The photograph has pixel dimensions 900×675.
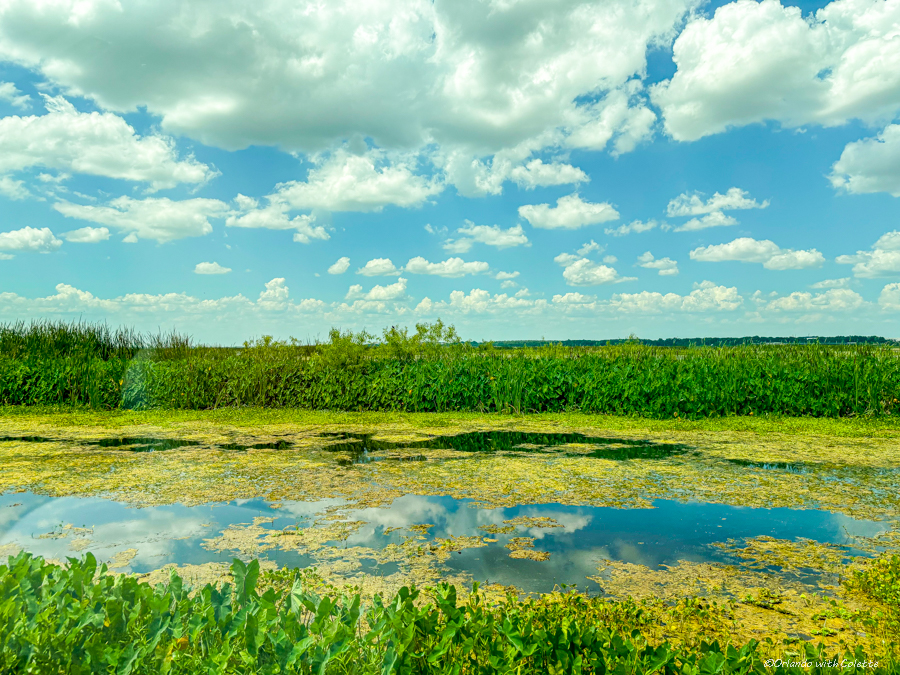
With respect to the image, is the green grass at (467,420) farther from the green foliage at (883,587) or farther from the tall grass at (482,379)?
the green foliage at (883,587)

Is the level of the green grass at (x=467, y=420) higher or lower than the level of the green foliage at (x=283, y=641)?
lower

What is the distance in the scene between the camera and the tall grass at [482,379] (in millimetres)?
10203

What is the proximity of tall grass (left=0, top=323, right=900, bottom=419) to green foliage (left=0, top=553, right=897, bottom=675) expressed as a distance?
28.5 ft

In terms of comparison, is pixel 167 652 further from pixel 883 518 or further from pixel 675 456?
pixel 675 456

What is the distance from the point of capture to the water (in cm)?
368

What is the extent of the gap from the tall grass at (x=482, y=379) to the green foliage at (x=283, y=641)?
869cm

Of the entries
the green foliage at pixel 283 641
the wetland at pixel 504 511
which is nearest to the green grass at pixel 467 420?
the wetland at pixel 504 511

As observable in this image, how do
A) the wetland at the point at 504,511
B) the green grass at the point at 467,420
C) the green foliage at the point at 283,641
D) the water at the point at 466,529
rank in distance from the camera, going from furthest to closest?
the green grass at the point at 467,420 → the water at the point at 466,529 → the wetland at the point at 504,511 → the green foliage at the point at 283,641

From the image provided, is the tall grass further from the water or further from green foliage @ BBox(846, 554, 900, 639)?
green foliage @ BBox(846, 554, 900, 639)

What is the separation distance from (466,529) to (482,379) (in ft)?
22.3

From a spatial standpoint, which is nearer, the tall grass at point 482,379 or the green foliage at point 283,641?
the green foliage at point 283,641

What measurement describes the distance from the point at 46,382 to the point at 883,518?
15.0 m

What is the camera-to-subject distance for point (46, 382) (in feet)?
41.5

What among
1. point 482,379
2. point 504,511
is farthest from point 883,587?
point 482,379
